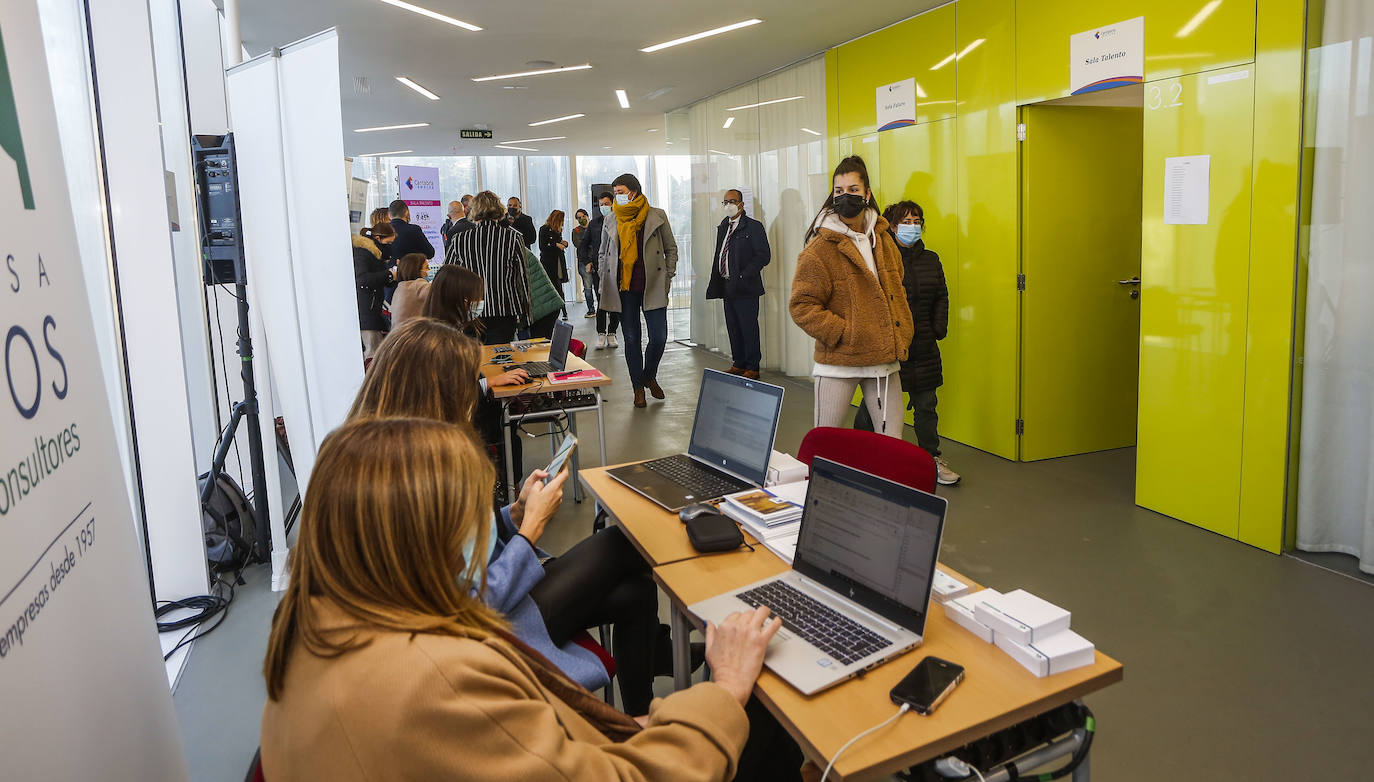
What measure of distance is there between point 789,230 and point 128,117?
5430mm

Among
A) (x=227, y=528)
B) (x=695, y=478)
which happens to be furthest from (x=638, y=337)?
(x=695, y=478)

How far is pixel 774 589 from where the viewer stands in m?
1.77

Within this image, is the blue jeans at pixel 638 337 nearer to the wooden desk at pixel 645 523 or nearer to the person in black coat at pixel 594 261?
the person in black coat at pixel 594 261

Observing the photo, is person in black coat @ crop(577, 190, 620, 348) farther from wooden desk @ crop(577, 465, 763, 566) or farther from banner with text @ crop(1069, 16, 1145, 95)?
wooden desk @ crop(577, 465, 763, 566)

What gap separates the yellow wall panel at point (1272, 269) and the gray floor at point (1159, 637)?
28 cm

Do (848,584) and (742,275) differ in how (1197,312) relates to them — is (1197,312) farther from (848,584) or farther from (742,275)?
(742,275)

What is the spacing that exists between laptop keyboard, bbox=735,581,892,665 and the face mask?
3366mm

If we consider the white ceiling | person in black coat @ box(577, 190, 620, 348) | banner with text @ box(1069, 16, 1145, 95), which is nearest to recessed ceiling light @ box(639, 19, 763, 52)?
the white ceiling

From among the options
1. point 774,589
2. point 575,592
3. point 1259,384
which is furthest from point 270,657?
point 1259,384

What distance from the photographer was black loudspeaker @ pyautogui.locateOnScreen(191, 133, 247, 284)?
339cm

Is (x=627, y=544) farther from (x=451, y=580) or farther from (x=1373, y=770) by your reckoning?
(x=1373, y=770)

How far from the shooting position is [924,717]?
4.37 ft

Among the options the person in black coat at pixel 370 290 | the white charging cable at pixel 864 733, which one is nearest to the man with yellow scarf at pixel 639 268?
the person in black coat at pixel 370 290

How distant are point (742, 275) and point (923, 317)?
299 centimetres
